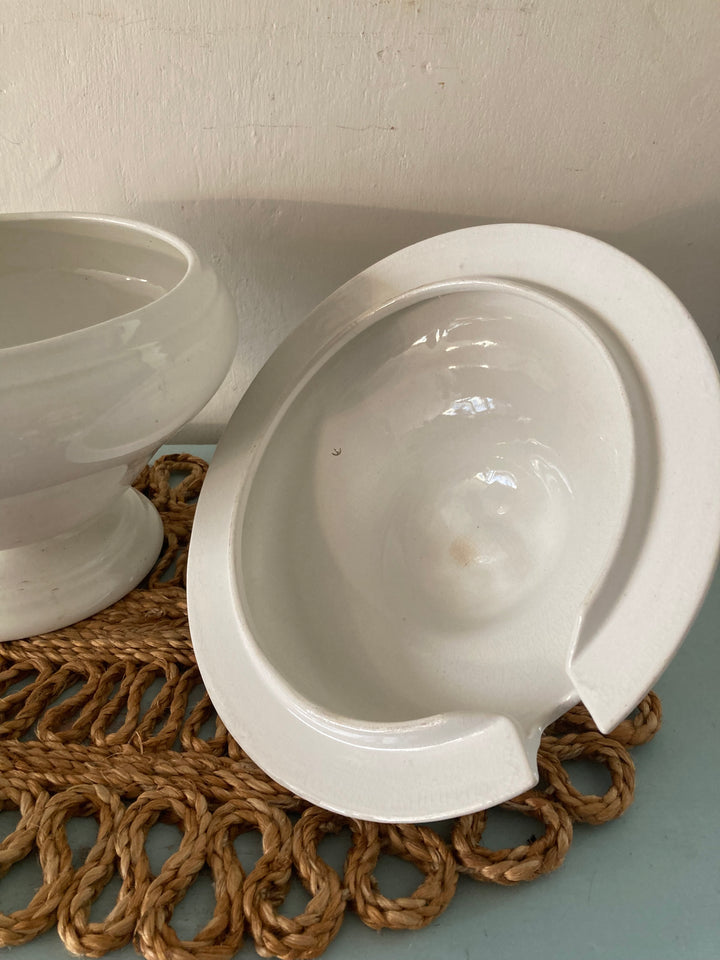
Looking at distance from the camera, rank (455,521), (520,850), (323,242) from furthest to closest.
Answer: (323,242) → (455,521) → (520,850)

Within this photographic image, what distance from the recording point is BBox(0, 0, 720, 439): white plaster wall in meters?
0.56

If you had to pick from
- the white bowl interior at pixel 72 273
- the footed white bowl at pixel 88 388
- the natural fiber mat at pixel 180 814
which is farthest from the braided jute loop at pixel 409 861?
the white bowl interior at pixel 72 273

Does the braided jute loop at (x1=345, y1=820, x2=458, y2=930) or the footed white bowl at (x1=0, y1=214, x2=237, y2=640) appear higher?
the footed white bowl at (x1=0, y1=214, x2=237, y2=640)

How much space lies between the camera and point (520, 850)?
0.42 metres

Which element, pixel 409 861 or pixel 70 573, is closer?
pixel 409 861

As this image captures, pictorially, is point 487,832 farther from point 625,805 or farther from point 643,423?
point 643,423

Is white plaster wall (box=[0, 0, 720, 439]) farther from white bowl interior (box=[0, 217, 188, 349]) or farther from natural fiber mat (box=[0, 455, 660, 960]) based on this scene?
natural fiber mat (box=[0, 455, 660, 960])

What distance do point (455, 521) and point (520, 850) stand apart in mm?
209

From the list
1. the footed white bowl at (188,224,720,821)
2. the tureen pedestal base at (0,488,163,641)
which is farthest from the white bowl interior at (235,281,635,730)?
the tureen pedestal base at (0,488,163,641)

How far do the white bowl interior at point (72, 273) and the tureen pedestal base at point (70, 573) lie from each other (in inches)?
5.8

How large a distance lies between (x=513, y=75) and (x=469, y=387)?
0.22 m

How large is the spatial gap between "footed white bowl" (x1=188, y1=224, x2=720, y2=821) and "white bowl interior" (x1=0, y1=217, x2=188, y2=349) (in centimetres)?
13

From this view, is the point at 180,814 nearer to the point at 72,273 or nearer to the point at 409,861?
the point at 409,861

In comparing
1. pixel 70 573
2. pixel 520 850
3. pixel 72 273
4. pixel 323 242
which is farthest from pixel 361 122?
pixel 520 850
